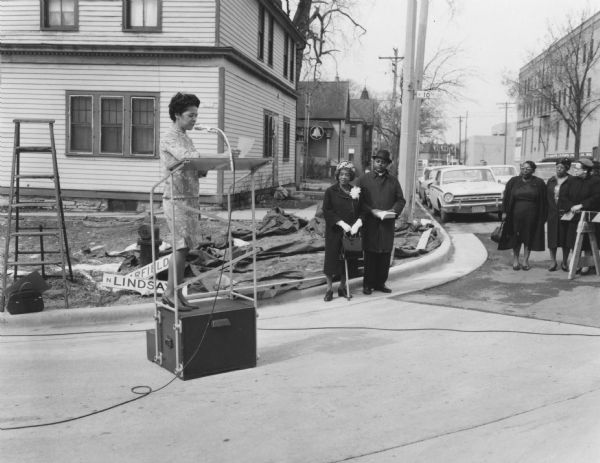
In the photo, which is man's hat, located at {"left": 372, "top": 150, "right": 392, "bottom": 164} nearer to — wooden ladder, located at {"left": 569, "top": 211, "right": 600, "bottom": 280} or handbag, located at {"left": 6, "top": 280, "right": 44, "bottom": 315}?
wooden ladder, located at {"left": 569, "top": 211, "right": 600, "bottom": 280}

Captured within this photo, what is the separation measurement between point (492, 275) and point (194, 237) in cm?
563

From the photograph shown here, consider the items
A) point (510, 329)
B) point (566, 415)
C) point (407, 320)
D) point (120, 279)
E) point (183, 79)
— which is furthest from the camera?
point (183, 79)

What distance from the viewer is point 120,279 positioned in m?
7.73

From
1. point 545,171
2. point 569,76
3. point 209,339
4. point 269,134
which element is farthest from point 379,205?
point 569,76

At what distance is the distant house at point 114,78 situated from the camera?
16.6 metres

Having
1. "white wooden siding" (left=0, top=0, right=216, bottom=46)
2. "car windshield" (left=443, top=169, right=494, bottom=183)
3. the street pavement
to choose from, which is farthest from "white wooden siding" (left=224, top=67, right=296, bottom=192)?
the street pavement

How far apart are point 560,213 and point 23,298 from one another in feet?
24.6

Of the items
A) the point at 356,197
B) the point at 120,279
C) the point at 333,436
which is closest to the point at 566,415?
the point at 333,436

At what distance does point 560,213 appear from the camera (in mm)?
9703

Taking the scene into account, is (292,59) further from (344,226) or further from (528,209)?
(344,226)

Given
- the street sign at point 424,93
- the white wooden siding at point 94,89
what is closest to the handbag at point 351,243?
the street sign at point 424,93

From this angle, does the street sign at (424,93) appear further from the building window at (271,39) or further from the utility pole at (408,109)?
the building window at (271,39)

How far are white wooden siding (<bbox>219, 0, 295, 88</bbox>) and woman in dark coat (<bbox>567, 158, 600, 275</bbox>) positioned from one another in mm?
10166

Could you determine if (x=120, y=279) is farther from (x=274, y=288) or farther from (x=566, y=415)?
(x=566, y=415)
